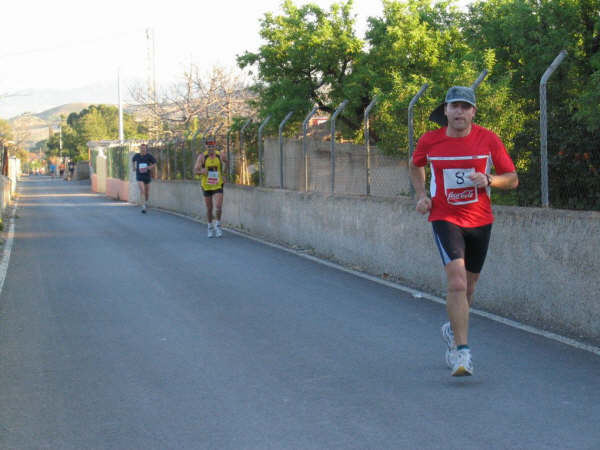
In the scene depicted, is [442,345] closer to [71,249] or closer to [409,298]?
[409,298]

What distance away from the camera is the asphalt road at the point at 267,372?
450cm

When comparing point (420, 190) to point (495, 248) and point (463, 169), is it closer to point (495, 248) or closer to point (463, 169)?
point (463, 169)

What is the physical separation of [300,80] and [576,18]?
1625cm

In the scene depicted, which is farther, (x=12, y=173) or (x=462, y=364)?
(x=12, y=173)

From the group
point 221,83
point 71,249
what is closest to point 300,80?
point 221,83

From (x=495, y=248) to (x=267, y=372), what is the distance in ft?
10.7

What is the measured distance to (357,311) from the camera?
8.18m

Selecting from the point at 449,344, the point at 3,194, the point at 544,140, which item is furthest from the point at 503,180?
the point at 3,194

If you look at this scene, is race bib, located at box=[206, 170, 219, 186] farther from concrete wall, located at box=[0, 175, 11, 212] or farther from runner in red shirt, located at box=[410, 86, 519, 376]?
runner in red shirt, located at box=[410, 86, 519, 376]

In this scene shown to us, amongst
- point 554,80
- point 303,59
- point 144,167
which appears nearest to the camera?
point 554,80

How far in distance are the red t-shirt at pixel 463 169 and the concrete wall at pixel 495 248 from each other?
5.20ft

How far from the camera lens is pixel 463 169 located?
5609mm

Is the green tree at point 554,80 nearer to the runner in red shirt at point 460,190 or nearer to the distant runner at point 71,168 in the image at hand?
the runner in red shirt at point 460,190

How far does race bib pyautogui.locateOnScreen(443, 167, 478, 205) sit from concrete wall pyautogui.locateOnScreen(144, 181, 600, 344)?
5.52ft
